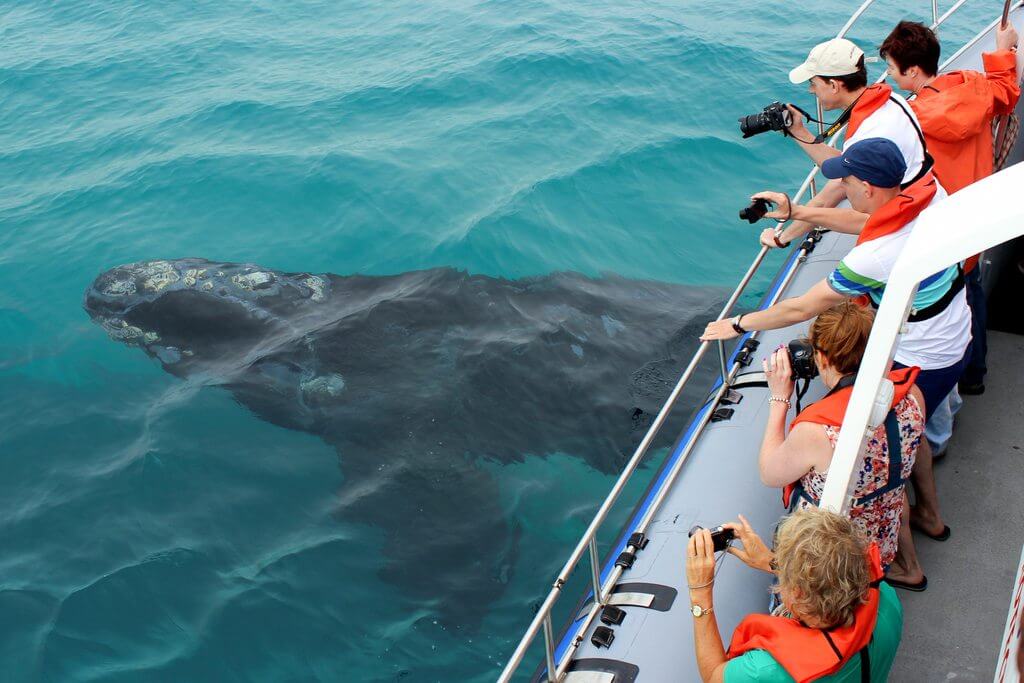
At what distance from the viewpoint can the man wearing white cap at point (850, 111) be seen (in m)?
4.45

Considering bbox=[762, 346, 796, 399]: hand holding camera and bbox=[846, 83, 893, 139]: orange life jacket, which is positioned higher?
bbox=[846, 83, 893, 139]: orange life jacket

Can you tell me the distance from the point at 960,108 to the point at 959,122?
3.0 inches

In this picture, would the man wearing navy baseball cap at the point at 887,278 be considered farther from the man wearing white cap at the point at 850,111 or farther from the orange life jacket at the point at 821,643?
the orange life jacket at the point at 821,643

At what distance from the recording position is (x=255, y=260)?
11195mm

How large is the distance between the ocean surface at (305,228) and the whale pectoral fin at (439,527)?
0.04 metres

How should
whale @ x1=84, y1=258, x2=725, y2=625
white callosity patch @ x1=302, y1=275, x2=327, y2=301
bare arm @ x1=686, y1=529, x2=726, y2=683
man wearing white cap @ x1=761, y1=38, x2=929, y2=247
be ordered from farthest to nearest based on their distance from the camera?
white callosity patch @ x1=302, y1=275, x2=327, y2=301, whale @ x1=84, y1=258, x2=725, y2=625, man wearing white cap @ x1=761, y1=38, x2=929, y2=247, bare arm @ x1=686, y1=529, x2=726, y2=683

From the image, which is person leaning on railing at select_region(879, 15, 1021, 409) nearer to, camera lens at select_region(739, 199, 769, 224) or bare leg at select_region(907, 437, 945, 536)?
bare leg at select_region(907, 437, 945, 536)

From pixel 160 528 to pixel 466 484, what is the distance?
8.56ft

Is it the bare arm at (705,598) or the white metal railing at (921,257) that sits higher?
the white metal railing at (921,257)

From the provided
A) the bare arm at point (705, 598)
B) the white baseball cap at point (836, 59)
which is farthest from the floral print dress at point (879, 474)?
the white baseball cap at point (836, 59)

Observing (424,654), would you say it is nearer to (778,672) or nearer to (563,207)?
(778,672)

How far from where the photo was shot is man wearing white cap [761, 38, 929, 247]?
4.45 metres

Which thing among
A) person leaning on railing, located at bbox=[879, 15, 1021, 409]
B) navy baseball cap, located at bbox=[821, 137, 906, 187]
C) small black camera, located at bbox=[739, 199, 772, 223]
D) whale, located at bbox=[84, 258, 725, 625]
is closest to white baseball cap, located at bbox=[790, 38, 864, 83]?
person leaning on railing, located at bbox=[879, 15, 1021, 409]

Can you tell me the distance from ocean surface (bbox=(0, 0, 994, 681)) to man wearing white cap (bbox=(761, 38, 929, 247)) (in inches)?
121
